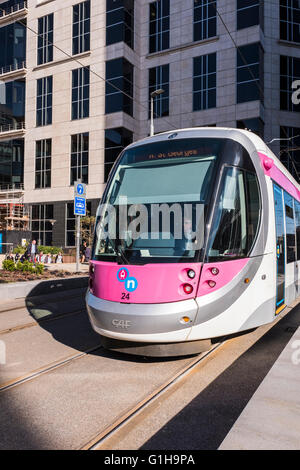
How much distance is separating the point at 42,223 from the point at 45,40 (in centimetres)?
1872

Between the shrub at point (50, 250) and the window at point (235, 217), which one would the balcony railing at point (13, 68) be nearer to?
→ the shrub at point (50, 250)

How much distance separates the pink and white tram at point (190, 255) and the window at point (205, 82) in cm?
2814

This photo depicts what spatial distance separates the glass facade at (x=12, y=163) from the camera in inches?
1624

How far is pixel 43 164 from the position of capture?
126 feet

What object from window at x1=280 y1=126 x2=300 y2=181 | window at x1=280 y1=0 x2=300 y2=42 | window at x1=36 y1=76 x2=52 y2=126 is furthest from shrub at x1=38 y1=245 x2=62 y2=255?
window at x1=280 y1=0 x2=300 y2=42

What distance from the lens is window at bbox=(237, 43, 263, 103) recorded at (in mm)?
29453

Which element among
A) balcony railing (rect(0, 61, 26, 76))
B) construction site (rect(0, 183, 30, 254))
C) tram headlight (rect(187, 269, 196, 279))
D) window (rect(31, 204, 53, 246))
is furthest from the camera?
balcony railing (rect(0, 61, 26, 76))

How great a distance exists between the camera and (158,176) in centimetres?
515

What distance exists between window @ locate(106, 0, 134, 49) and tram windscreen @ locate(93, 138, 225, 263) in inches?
1290

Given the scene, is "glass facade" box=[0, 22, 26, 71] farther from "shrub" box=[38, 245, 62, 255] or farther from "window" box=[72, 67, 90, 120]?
"shrub" box=[38, 245, 62, 255]

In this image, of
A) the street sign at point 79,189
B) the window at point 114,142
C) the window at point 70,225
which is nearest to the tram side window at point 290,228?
the street sign at point 79,189

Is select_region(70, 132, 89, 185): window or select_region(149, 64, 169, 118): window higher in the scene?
select_region(149, 64, 169, 118): window

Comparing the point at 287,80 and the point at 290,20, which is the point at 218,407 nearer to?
the point at 287,80

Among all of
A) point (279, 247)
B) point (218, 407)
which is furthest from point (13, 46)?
point (218, 407)
